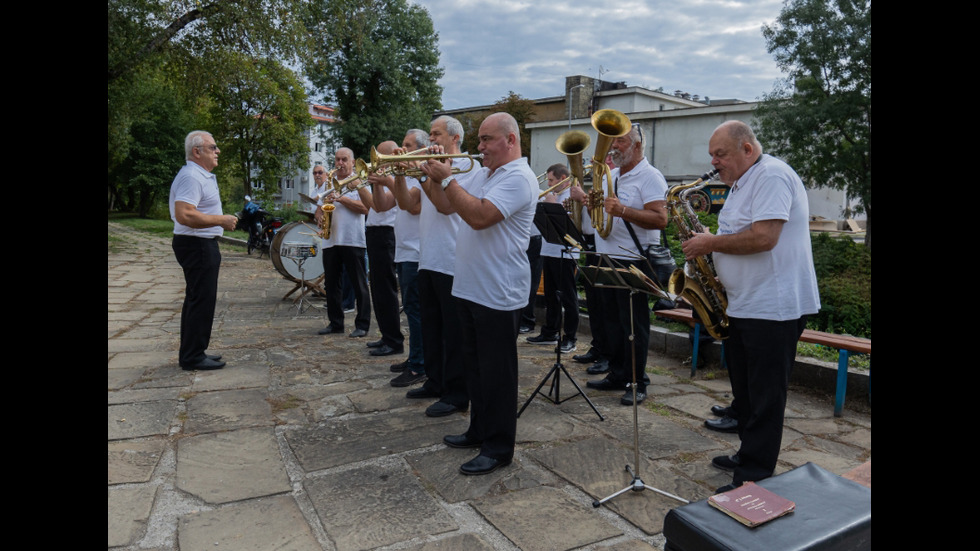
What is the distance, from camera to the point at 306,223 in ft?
30.0

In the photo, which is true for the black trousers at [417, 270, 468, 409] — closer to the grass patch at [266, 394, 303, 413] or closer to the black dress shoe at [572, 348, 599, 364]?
the grass patch at [266, 394, 303, 413]

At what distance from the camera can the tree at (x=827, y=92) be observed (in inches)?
614

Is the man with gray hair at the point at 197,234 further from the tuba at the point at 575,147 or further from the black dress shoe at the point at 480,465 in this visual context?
the black dress shoe at the point at 480,465

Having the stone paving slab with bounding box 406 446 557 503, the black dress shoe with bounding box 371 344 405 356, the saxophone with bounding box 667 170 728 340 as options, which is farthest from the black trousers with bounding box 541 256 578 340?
the stone paving slab with bounding box 406 446 557 503

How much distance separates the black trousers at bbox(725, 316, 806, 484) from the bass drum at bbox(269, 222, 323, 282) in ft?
22.0

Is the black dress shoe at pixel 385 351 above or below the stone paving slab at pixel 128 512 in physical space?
above

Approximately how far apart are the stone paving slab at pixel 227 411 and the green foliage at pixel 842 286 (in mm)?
6132

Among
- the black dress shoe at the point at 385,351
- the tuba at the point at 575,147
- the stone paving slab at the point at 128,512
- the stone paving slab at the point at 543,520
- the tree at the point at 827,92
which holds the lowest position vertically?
the stone paving slab at the point at 128,512

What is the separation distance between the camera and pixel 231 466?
355cm

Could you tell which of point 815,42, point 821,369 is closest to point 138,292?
point 821,369

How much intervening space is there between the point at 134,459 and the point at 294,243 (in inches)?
214

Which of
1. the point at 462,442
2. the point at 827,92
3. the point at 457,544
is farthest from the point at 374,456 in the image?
the point at 827,92

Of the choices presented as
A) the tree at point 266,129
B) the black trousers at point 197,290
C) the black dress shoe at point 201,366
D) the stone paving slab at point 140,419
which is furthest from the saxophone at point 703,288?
the tree at point 266,129
